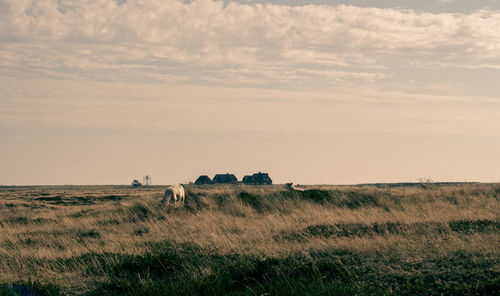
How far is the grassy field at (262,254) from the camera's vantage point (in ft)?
24.8

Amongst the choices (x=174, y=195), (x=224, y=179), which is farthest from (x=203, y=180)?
(x=174, y=195)

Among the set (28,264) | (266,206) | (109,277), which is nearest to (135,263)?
(109,277)

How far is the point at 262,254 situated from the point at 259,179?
292ft

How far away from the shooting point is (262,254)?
10.3m

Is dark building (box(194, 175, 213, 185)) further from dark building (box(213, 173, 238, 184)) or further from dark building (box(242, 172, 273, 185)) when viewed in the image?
dark building (box(242, 172, 273, 185))

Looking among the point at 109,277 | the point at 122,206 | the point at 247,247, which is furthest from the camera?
the point at 122,206

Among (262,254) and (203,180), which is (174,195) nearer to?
(262,254)

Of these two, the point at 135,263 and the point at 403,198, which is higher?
the point at 135,263

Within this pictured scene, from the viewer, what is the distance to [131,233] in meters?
16.7

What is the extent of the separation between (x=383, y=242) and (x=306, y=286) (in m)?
3.50

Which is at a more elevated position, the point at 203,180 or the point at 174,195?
the point at 174,195

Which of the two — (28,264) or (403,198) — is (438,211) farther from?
(28,264)

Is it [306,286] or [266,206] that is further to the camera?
[266,206]

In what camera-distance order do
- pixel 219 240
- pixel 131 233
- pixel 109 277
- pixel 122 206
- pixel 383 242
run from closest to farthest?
pixel 109 277, pixel 383 242, pixel 219 240, pixel 131 233, pixel 122 206
